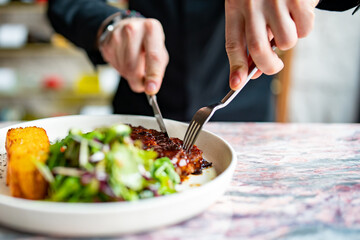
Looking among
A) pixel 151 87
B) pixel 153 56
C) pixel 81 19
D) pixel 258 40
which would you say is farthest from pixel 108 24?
pixel 258 40

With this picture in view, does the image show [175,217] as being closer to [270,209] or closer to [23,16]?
[270,209]

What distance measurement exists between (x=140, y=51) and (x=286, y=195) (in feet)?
3.27

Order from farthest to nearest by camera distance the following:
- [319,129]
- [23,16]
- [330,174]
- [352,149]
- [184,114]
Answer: [23,16] → [184,114] → [319,129] → [352,149] → [330,174]

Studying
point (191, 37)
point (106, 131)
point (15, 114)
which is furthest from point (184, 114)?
point (15, 114)

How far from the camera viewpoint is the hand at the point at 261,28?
114 centimetres

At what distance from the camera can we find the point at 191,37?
88.9 inches

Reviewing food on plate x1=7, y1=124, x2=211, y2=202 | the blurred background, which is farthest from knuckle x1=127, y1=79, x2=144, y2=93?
the blurred background

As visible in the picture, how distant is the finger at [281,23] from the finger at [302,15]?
3 centimetres

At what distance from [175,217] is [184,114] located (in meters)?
1.56

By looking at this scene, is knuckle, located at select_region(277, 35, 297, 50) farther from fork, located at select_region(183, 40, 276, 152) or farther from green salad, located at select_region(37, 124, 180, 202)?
green salad, located at select_region(37, 124, 180, 202)

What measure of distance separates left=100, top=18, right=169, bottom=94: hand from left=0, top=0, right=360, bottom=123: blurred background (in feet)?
6.20

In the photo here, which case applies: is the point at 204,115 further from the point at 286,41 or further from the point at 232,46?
the point at 286,41

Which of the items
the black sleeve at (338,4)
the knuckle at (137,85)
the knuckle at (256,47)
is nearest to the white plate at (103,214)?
the knuckle at (256,47)

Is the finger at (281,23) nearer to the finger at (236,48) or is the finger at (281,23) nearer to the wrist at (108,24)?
the finger at (236,48)
